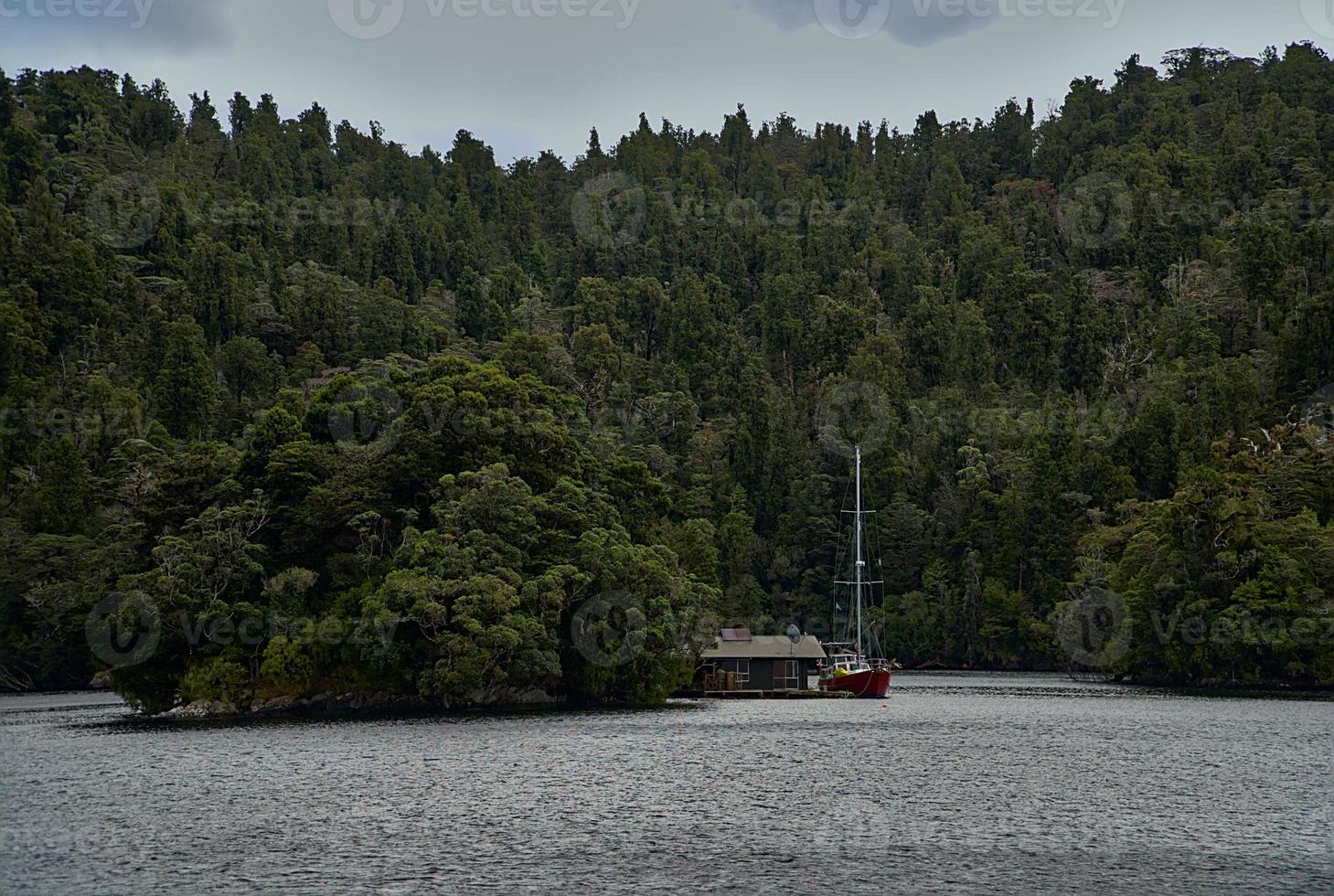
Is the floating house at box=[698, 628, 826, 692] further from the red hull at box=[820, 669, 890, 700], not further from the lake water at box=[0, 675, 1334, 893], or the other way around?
the lake water at box=[0, 675, 1334, 893]

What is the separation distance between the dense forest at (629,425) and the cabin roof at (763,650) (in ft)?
29.7

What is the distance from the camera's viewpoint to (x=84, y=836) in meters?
34.2

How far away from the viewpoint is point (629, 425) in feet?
475

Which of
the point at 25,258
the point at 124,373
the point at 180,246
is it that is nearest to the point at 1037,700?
the point at 124,373

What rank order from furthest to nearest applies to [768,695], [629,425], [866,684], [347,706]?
[629,425], [768,695], [866,684], [347,706]

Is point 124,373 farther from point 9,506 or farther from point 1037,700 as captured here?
point 1037,700

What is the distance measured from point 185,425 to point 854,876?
100782 mm

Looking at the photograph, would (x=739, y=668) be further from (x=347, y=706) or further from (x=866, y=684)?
(x=347, y=706)

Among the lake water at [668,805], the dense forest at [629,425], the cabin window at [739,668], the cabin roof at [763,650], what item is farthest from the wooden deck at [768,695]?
the lake water at [668,805]

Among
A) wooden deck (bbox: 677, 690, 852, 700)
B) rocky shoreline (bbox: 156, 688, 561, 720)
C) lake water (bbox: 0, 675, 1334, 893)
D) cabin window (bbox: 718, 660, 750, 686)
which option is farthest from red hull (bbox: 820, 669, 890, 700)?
rocky shoreline (bbox: 156, 688, 561, 720)

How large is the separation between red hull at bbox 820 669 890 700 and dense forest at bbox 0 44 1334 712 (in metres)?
14.0

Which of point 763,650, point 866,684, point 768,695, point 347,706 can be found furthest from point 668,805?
point 763,650

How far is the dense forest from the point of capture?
71.6 metres

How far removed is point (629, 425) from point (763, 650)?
56.8 m
